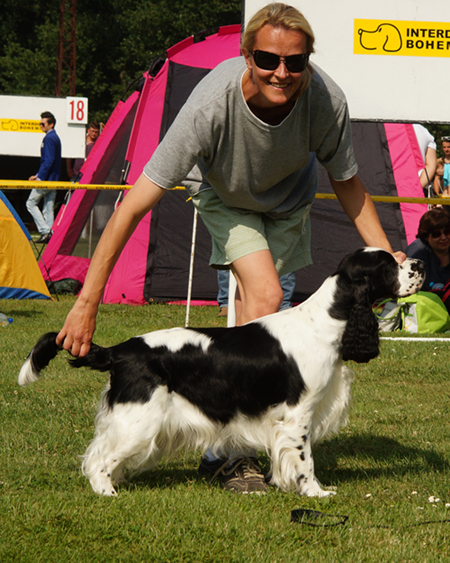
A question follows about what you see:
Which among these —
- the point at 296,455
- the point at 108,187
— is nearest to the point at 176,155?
the point at 296,455

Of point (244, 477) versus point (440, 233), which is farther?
point (440, 233)

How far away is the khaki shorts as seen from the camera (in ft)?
10.6

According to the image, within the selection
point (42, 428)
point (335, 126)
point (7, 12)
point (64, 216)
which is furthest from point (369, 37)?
point (7, 12)

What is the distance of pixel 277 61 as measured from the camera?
2.73 m

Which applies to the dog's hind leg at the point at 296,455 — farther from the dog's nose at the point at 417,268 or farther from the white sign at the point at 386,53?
the white sign at the point at 386,53

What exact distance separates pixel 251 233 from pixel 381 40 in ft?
12.4

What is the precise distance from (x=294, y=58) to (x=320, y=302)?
1.02 m

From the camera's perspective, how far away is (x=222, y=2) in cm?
3503

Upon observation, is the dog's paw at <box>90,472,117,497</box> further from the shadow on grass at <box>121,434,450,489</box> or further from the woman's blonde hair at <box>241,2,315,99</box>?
the woman's blonde hair at <box>241,2,315,99</box>

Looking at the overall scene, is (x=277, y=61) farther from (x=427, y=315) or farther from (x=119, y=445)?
(x=427, y=315)

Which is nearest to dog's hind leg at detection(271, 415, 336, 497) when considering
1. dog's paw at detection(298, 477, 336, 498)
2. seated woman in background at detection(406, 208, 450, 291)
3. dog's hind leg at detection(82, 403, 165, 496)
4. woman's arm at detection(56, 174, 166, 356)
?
dog's paw at detection(298, 477, 336, 498)

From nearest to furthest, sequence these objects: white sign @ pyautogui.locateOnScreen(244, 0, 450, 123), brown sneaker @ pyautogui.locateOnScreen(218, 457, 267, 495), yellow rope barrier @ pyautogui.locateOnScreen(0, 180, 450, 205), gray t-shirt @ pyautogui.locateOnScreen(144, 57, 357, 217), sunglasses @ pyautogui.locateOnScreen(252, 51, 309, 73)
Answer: sunglasses @ pyautogui.locateOnScreen(252, 51, 309, 73), gray t-shirt @ pyautogui.locateOnScreen(144, 57, 357, 217), brown sneaker @ pyautogui.locateOnScreen(218, 457, 267, 495), white sign @ pyautogui.locateOnScreen(244, 0, 450, 123), yellow rope barrier @ pyautogui.locateOnScreen(0, 180, 450, 205)

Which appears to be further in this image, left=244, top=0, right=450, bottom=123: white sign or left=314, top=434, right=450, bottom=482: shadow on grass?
left=244, top=0, right=450, bottom=123: white sign

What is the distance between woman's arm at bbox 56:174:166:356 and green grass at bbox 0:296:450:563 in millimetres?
657
